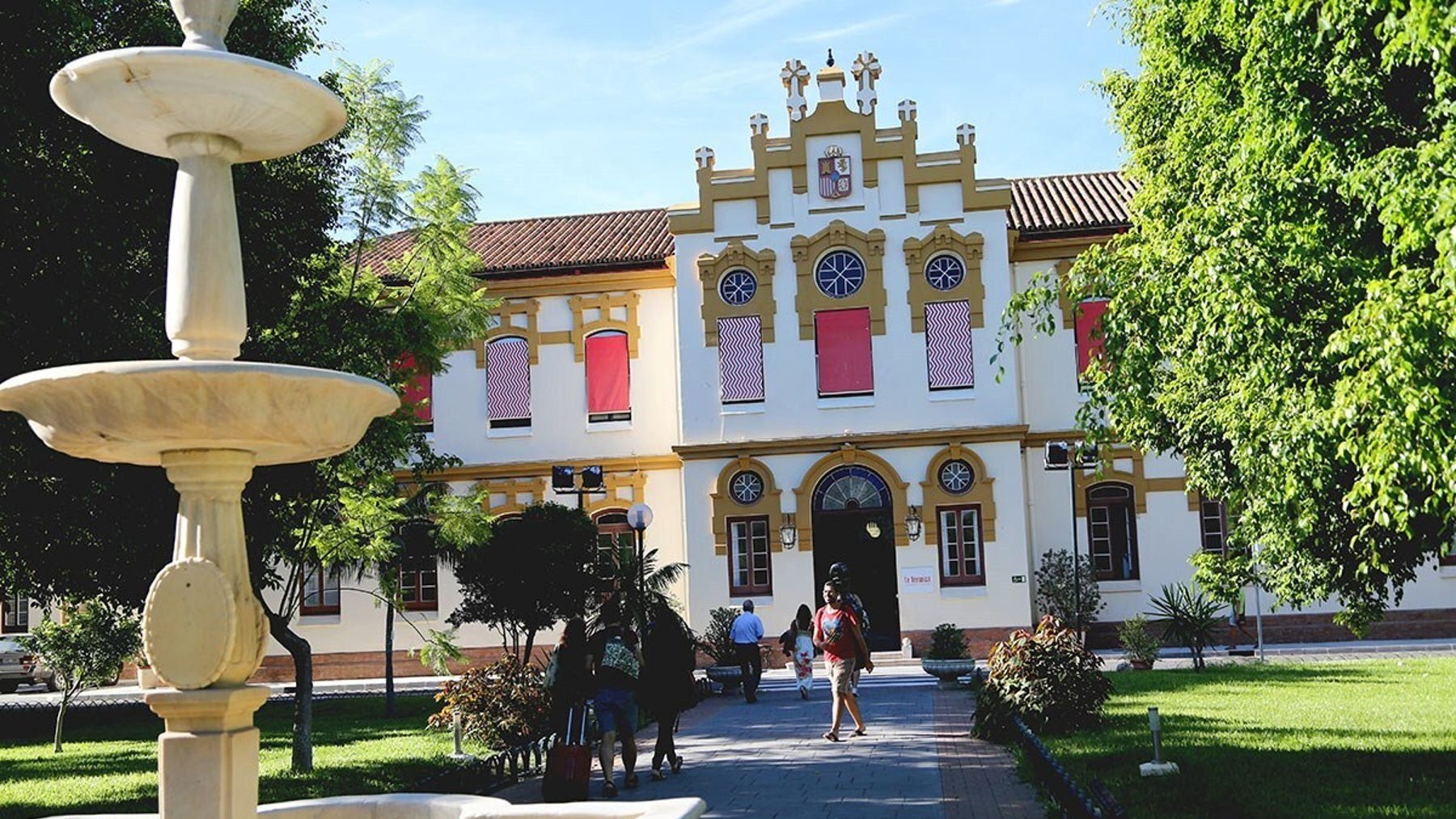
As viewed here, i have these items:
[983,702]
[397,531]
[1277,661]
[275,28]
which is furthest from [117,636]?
[1277,661]

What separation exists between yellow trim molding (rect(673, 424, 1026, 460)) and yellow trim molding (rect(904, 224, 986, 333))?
232 cm

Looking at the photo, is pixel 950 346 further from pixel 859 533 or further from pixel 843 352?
pixel 859 533

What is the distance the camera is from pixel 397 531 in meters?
23.6

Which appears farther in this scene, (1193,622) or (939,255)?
(939,255)


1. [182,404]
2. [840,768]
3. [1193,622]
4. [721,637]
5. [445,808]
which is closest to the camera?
[182,404]

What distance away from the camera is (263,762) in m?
16.8

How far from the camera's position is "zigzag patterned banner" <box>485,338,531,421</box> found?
33.5m

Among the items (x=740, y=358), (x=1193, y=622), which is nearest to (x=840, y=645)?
(x=1193, y=622)

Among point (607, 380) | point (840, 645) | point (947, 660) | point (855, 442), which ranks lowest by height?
point (947, 660)

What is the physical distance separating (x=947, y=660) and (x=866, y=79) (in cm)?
1386

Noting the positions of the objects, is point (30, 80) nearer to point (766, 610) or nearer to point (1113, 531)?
point (766, 610)

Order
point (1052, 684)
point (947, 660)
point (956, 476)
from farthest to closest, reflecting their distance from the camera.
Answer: point (956, 476) < point (947, 660) < point (1052, 684)

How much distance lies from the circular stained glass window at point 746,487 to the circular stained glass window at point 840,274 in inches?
172

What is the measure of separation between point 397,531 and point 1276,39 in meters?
17.6
